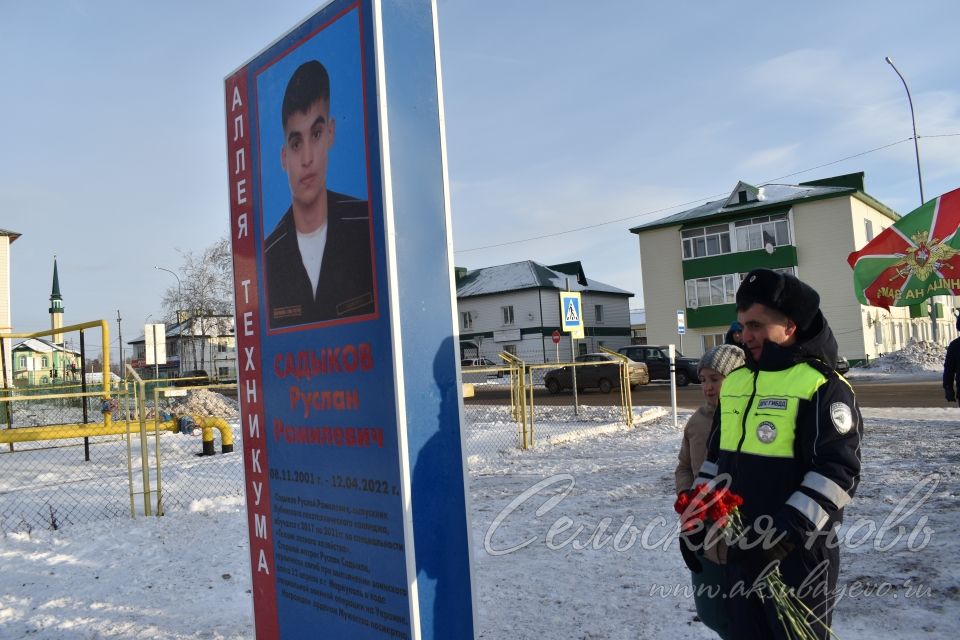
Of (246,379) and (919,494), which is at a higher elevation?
(246,379)

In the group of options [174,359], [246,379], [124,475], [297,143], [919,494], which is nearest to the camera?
[297,143]

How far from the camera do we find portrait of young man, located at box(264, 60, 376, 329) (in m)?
2.78

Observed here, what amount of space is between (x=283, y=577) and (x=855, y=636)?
2896 millimetres

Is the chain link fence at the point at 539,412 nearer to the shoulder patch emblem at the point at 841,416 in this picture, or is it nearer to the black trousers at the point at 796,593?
the black trousers at the point at 796,593

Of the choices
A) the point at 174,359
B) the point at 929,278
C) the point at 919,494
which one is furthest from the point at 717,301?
the point at 174,359

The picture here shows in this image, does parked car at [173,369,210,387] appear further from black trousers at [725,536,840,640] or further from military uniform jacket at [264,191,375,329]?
black trousers at [725,536,840,640]

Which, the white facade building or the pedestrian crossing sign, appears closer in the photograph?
the pedestrian crossing sign

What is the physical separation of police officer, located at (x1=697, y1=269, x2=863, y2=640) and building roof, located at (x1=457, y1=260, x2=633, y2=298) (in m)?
46.4

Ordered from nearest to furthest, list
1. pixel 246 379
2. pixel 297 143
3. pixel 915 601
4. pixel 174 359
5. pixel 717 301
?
pixel 297 143 → pixel 246 379 → pixel 915 601 → pixel 717 301 → pixel 174 359

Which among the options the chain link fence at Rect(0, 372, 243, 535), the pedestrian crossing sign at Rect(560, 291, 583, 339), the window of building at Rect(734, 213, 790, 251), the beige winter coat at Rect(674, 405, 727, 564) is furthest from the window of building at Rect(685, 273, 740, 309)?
the beige winter coat at Rect(674, 405, 727, 564)

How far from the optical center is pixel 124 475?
404 inches

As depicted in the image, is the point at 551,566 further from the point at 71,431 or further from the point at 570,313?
the point at 570,313

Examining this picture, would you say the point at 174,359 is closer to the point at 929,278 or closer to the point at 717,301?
the point at 717,301

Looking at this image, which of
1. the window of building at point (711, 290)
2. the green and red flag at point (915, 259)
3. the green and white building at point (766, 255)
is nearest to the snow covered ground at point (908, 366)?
the green and white building at point (766, 255)
